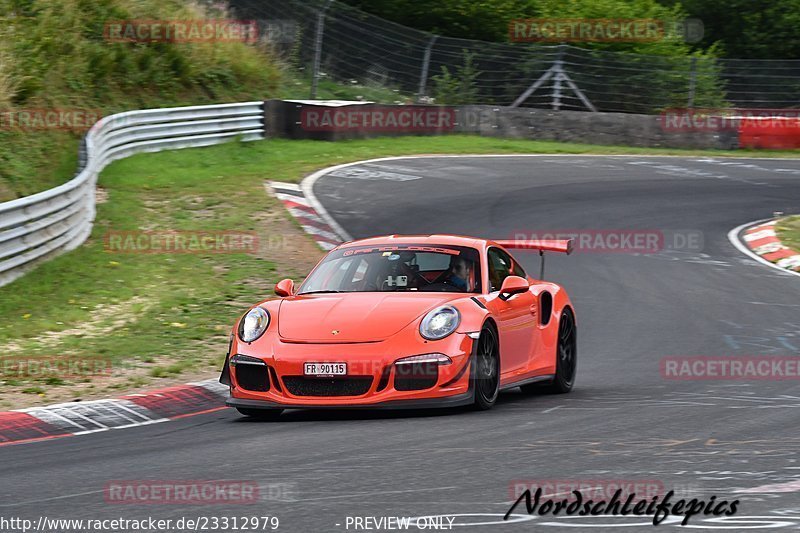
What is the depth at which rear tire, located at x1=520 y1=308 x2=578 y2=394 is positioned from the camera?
1001 centimetres

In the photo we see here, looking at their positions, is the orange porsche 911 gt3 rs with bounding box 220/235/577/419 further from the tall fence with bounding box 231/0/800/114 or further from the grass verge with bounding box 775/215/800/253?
the tall fence with bounding box 231/0/800/114

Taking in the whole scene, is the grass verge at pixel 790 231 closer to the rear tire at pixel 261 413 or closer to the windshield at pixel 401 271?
the windshield at pixel 401 271

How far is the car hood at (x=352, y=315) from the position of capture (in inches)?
326

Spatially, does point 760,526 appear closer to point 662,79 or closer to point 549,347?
point 549,347

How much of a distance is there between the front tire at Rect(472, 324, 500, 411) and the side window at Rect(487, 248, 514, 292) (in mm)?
668

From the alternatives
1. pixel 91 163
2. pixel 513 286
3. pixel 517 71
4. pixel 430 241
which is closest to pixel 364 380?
pixel 513 286

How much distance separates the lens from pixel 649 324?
1296cm

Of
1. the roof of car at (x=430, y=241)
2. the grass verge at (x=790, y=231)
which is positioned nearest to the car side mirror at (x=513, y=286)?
the roof of car at (x=430, y=241)

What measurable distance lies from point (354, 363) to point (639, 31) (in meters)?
28.5

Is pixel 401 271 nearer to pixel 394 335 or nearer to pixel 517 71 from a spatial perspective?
pixel 394 335

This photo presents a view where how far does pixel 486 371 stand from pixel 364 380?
2.95ft

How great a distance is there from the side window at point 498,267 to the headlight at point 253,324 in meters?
1.66

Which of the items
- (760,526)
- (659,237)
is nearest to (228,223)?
(659,237)

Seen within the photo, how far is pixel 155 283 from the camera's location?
1451 centimetres
